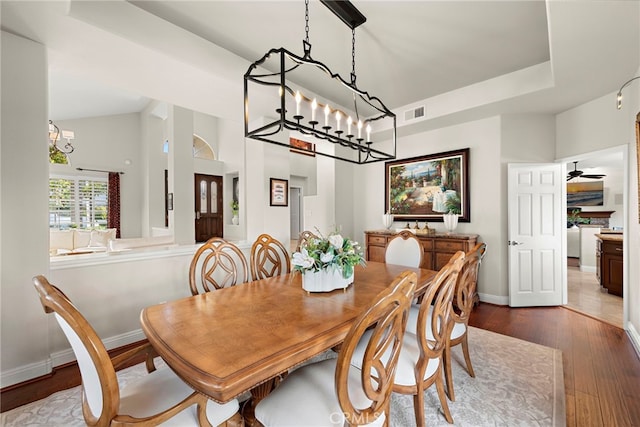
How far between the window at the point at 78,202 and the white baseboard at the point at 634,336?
10.2m

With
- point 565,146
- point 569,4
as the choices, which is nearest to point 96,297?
point 569,4

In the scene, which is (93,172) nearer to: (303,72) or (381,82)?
(303,72)

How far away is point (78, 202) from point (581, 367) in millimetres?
9935

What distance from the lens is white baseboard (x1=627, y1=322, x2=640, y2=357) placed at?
258cm

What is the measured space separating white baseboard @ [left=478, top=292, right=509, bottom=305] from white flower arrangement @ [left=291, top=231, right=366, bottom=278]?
3004mm

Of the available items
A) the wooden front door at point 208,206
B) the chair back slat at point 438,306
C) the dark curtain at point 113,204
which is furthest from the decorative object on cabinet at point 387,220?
the dark curtain at point 113,204

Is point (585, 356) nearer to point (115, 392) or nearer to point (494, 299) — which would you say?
point (494, 299)

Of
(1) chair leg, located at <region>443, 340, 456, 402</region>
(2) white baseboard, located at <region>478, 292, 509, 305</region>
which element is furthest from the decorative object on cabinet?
(1) chair leg, located at <region>443, 340, 456, 402</region>

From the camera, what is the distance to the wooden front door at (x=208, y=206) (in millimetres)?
8758

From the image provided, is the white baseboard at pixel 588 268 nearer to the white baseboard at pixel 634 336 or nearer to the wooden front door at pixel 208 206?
the white baseboard at pixel 634 336

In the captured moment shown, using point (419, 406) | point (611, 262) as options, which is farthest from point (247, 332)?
point (611, 262)

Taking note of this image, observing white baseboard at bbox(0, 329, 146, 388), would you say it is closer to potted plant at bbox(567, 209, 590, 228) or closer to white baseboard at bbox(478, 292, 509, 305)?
white baseboard at bbox(478, 292, 509, 305)

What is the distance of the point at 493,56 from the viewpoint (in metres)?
2.99

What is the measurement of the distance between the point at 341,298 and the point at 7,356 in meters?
2.46
